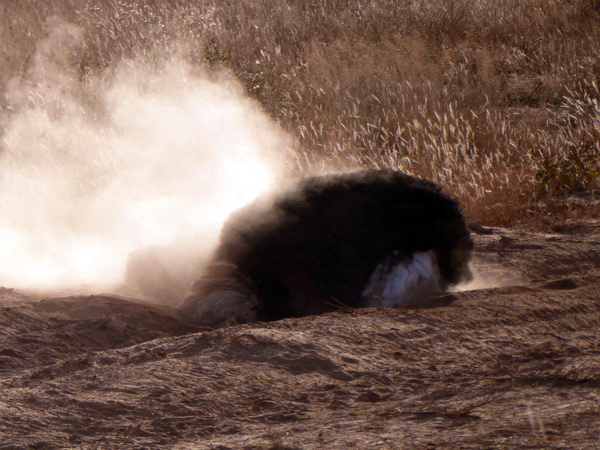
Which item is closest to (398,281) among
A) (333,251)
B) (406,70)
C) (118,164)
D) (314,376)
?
(333,251)

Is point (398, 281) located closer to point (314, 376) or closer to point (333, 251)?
point (333, 251)

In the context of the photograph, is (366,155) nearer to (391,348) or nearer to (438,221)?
(438,221)

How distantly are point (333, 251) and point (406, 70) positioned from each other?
7.60 meters

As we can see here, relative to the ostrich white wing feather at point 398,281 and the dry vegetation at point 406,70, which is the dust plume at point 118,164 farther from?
the ostrich white wing feather at point 398,281

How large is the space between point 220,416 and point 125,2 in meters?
14.5

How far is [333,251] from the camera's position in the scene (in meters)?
4.19

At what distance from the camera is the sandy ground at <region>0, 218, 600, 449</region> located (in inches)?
93.0

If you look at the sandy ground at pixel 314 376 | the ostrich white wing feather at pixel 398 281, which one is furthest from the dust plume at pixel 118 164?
the sandy ground at pixel 314 376

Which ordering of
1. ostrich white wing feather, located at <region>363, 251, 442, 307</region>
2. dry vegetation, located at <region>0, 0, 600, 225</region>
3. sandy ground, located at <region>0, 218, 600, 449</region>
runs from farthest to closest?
dry vegetation, located at <region>0, 0, 600, 225</region> < ostrich white wing feather, located at <region>363, 251, 442, 307</region> < sandy ground, located at <region>0, 218, 600, 449</region>

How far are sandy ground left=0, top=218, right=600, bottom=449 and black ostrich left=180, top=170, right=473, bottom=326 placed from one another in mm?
265

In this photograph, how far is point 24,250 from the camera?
239 inches

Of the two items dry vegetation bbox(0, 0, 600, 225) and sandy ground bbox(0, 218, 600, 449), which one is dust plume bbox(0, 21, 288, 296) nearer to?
dry vegetation bbox(0, 0, 600, 225)

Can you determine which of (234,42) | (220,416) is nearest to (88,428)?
(220,416)

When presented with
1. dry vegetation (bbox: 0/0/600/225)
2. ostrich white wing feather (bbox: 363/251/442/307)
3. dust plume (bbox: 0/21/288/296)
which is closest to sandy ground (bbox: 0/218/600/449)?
ostrich white wing feather (bbox: 363/251/442/307)
